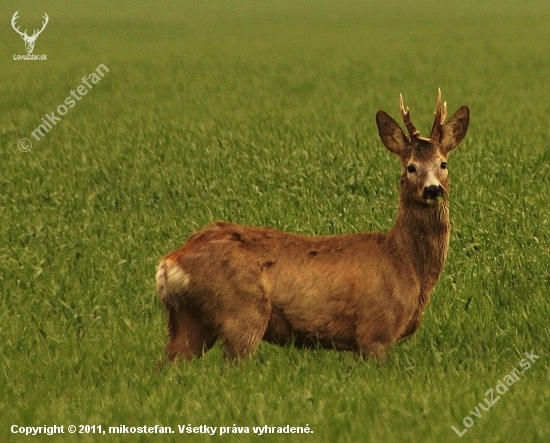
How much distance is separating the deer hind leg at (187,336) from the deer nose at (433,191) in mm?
1655

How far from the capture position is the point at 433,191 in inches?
263

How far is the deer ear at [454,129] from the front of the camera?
281 inches

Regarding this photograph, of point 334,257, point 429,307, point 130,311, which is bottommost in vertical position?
point 130,311

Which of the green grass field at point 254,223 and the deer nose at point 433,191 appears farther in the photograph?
the deer nose at point 433,191

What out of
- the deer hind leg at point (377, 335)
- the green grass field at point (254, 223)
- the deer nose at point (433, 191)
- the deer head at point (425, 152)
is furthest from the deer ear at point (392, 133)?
the green grass field at point (254, 223)

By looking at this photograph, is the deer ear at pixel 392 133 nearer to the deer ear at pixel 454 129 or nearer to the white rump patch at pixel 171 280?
the deer ear at pixel 454 129

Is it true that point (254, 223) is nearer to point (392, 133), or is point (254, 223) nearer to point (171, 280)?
point (392, 133)

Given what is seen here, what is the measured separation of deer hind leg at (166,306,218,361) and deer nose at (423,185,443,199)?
166 centimetres

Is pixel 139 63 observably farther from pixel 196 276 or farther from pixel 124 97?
pixel 196 276

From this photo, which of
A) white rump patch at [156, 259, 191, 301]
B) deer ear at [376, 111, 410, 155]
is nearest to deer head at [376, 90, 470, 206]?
deer ear at [376, 111, 410, 155]

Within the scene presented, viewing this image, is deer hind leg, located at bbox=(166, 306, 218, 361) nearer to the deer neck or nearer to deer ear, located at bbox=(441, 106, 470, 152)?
the deer neck

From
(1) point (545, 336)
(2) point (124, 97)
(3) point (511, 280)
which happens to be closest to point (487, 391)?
(1) point (545, 336)

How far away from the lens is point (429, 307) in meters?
8.30

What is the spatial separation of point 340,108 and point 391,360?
13.7 m
